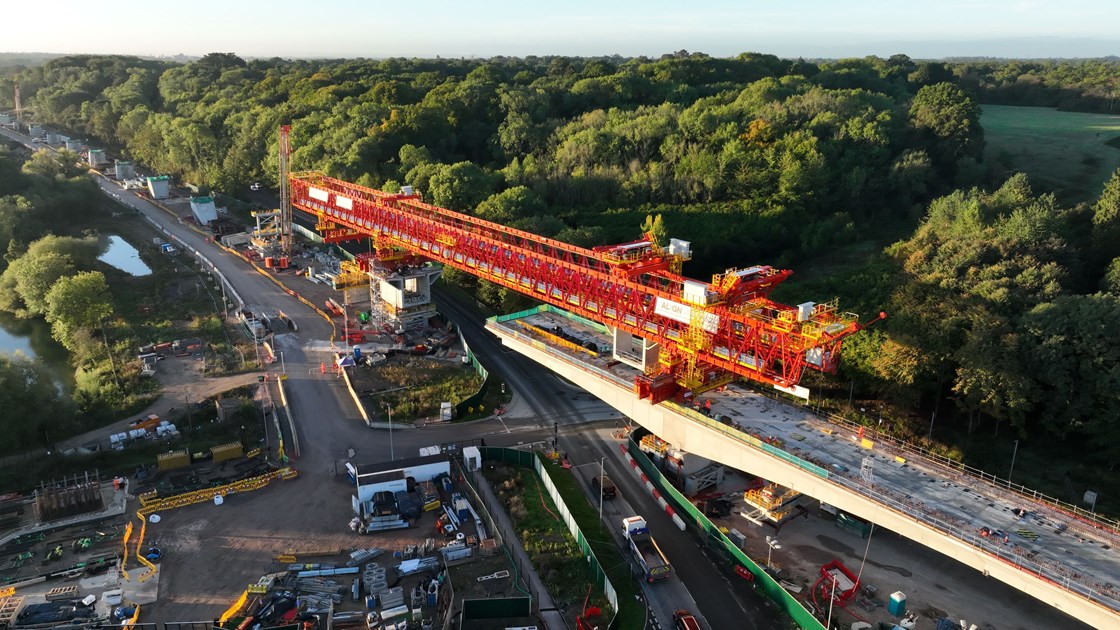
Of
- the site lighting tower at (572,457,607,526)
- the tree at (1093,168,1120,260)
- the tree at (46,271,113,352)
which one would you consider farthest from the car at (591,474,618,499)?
the tree at (46,271,113,352)

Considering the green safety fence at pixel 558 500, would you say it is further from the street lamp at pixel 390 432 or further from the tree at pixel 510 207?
the tree at pixel 510 207

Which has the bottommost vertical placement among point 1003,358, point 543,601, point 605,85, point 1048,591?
point 543,601

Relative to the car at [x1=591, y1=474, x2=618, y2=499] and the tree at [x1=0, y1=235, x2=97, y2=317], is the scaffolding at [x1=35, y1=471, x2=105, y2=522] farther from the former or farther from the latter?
the tree at [x1=0, y1=235, x2=97, y2=317]

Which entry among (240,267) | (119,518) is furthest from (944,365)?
(240,267)

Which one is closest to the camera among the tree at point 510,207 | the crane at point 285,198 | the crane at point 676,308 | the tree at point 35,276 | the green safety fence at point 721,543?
the green safety fence at point 721,543

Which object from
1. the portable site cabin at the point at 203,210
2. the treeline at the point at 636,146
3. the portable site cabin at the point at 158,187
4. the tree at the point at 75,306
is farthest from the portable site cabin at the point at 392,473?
the portable site cabin at the point at 158,187

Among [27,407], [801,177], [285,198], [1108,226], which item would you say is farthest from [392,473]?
[801,177]

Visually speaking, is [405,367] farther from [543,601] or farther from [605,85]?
[605,85]

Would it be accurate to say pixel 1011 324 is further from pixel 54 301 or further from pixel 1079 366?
pixel 54 301
